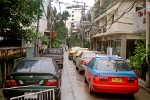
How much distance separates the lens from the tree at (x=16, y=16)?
12.2 metres

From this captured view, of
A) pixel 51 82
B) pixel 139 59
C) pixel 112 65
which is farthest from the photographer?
pixel 139 59

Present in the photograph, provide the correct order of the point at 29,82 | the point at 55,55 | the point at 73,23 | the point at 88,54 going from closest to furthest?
the point at 29,82 < the point at 88,54 < the point at 55,55 < the point at 73,23

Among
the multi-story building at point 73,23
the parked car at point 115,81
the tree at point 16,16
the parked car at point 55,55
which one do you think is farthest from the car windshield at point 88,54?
the multi-story building at point 73,23

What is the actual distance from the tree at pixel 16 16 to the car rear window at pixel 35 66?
10.9 feet

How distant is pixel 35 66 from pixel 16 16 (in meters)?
4.53

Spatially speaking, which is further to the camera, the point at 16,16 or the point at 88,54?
the point at 88,54

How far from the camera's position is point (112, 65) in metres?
10.8

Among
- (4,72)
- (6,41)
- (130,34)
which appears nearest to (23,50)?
(6,41)

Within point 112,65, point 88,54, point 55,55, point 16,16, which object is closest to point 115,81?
point 112,65

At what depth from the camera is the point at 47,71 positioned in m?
8.87

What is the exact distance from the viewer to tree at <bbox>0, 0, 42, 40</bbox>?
12.2 m

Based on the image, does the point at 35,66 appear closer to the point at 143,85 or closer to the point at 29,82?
the point at 29,82

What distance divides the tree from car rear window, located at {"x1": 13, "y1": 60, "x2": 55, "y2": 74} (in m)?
3.31

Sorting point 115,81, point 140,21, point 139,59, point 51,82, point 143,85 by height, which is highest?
point 140,21
